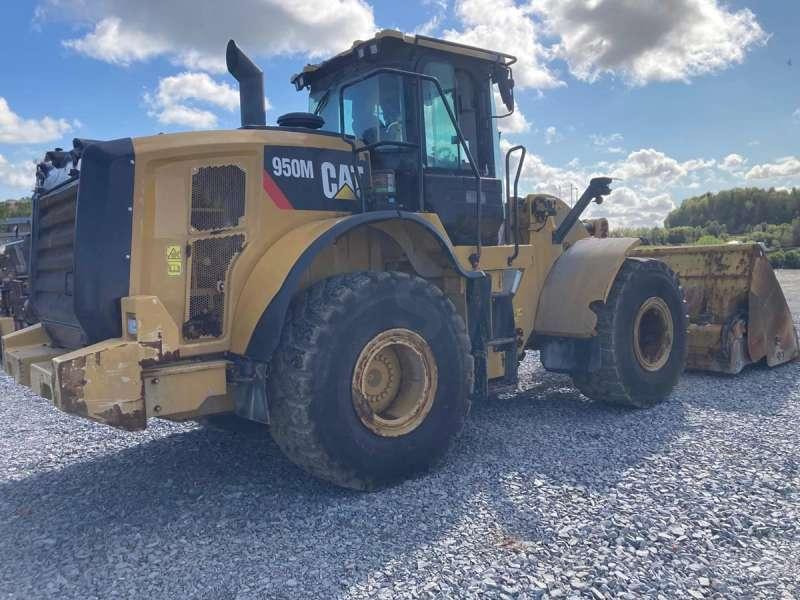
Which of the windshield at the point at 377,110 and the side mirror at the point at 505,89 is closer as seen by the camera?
the windshield at the point at 377,110

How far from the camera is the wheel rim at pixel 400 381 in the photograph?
4289mm

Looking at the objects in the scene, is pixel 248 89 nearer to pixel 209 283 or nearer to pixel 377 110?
Answer: pixel 377 110

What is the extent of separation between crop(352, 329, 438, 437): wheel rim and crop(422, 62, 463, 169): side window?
1592 millimetres

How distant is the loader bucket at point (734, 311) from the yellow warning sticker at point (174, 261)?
6.02 m

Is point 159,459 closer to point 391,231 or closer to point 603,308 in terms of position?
point 391,231

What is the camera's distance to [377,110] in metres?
5.18

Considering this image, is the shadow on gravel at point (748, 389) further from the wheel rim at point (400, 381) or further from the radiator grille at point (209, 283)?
the radiator grille at point (209, 283)

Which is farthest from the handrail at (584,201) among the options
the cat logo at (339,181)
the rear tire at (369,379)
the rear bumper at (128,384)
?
the rear bumper at (128,384)

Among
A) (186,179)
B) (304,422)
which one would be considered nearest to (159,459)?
(304,422)

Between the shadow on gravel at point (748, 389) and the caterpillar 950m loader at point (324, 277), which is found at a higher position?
A: the caterpillar 950m loader at point (324, 277)

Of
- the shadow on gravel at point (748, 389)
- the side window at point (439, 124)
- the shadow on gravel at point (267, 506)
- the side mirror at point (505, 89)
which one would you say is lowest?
the shadow on gravel at point (267, 506)

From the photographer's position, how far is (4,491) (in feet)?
15.2

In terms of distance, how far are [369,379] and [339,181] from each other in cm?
135

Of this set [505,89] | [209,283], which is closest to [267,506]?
[209,283]
